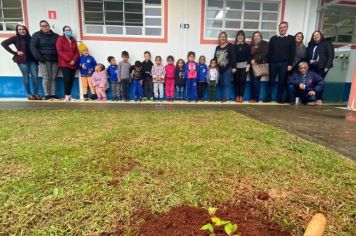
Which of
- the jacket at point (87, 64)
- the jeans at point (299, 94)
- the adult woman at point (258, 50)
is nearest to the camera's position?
the jeans at point (299, 94)

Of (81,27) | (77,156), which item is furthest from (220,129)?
(81,27)

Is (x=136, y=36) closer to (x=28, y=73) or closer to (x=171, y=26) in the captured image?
(x=171, y=26)

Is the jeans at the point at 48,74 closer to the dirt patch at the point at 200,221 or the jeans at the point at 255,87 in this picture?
the jeans at the point at 255,87

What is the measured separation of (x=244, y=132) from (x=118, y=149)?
1930mm

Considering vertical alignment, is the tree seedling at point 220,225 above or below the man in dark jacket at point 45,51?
below

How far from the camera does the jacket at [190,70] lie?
314 inches

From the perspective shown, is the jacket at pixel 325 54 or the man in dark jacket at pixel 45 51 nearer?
the man in dark jacket at pixel 45 51

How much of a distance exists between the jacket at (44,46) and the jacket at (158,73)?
9.25 feet

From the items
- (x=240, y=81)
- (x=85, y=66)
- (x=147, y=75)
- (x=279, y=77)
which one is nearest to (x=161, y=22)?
(x=147, y=75)

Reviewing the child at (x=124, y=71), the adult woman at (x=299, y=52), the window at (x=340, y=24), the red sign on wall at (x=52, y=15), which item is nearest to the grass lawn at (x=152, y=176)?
the child at (x=124, y=71)

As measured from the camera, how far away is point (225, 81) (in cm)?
805

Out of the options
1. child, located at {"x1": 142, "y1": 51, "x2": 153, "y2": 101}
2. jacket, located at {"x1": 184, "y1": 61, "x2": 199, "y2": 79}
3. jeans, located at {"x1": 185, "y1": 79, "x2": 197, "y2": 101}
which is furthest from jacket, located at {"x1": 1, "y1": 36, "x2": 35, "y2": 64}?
jeans, located at {"x1": 185, "y1": 79, "x2": 197, "y2": 101}

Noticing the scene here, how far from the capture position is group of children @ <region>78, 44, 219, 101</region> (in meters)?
7.89

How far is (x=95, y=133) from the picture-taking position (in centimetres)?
390
